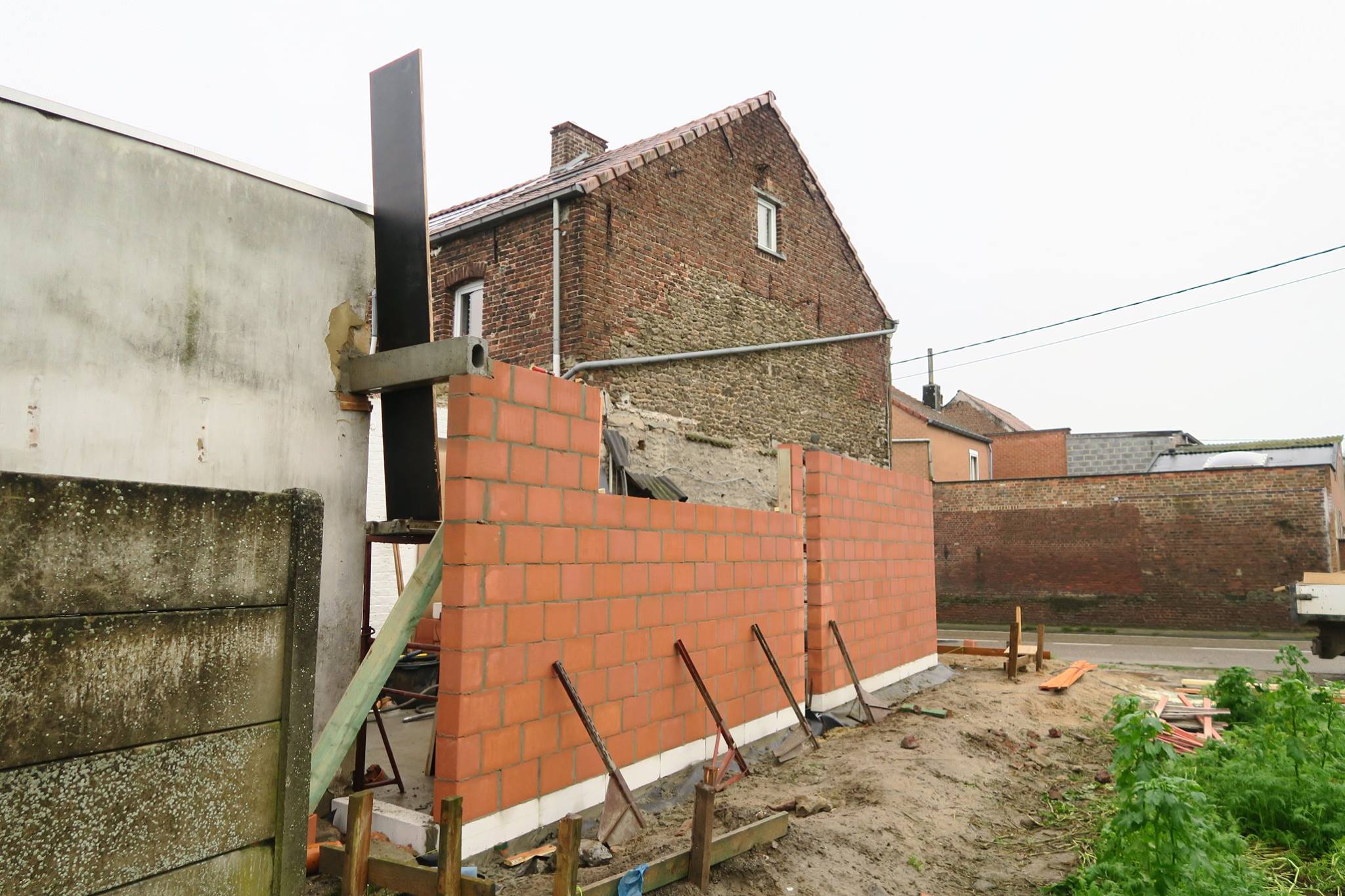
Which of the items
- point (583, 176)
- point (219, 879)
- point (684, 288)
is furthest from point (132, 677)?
point (684, 288)

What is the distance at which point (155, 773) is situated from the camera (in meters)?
2.12

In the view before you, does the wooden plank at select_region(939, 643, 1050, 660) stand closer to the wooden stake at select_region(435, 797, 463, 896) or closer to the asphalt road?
the asphalt road

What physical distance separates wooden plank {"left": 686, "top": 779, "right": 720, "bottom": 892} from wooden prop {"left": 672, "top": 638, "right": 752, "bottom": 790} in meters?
1.72

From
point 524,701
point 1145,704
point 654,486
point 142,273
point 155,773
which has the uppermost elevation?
point 142,273

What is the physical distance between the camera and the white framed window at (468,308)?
11547 millimetres

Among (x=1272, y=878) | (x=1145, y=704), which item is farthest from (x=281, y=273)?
(x=1145, y=704)

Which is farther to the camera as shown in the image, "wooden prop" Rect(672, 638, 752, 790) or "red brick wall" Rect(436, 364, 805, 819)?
"wooden prop" Rect(672, 638, 752, 790)

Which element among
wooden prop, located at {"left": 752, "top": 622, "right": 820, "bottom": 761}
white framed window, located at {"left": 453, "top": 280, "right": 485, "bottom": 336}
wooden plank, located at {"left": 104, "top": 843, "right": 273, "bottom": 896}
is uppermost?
white framed window, located at {"left": 453, "top": 280, "right": 485, "bottom": 336}

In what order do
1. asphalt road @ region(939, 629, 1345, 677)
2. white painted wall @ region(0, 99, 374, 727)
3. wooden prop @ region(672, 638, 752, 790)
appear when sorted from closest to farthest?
white painted wall @ region(0, 99, 374, 727) < wooden prop @ region(672, 638, 752, 790) < asphalt road @ region(939, 629, 1345, 677)

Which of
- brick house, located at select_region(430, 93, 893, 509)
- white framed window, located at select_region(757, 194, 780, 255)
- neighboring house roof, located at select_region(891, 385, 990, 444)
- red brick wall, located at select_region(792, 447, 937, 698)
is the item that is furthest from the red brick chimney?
neighboring house roof, located at select_region(891, 385, 990, 444)

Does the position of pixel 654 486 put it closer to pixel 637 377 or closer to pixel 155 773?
pixel 637 377

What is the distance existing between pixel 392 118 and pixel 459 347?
196 cm

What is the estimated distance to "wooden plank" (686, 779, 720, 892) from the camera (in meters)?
4.04

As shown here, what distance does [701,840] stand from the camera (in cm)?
409
